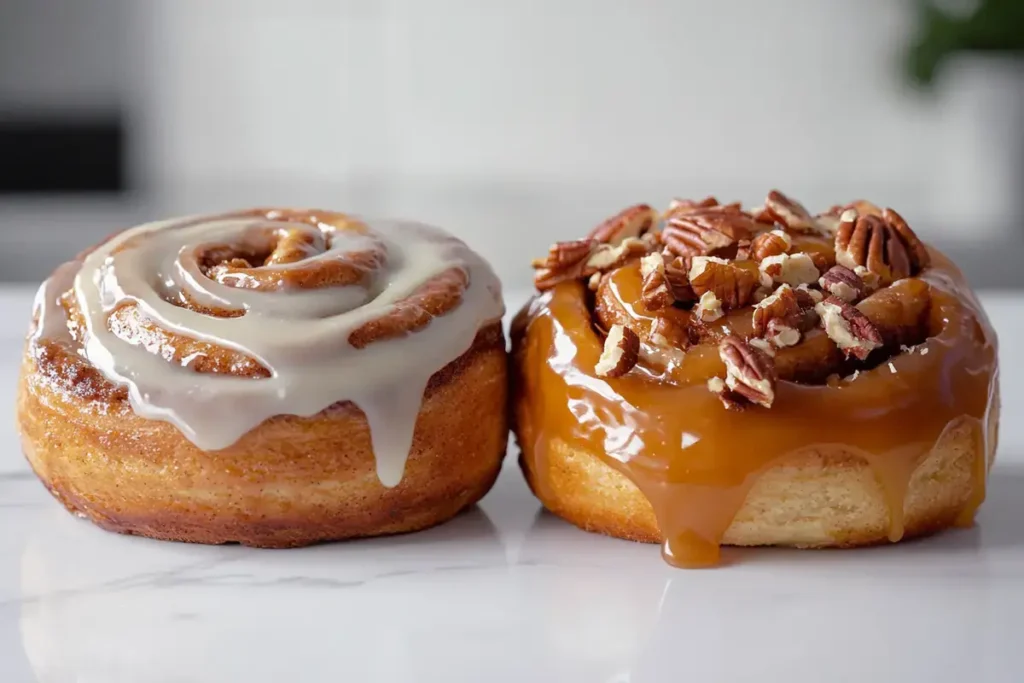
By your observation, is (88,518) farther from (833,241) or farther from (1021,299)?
(1021,299)

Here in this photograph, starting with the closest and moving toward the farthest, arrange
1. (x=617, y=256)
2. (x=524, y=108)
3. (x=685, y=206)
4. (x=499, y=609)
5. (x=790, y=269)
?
(x=499, y=609) < (x=790, y=269) < (x=617, y=256) < (x=685, y=206) < (x=524, y=108)

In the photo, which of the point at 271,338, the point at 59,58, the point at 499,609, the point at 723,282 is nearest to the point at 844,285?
the point at 723,282

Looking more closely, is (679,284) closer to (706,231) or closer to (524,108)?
(706,231)

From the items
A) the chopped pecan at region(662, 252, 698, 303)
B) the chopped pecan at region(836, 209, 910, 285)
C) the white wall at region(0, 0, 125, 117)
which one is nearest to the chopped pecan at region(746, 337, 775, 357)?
the chopped pecan at region(662, 252, 698, 303)

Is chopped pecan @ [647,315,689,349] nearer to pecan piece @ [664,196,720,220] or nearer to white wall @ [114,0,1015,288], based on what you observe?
pecan piece @ [664,196,720,220]

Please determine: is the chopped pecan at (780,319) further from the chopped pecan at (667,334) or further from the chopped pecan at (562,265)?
the chopped pecan at (562,265)

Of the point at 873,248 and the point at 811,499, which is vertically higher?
the point at 873,248

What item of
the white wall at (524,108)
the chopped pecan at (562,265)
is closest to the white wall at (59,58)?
the white wall at (524,108)

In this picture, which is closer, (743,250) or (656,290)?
(656,290)
